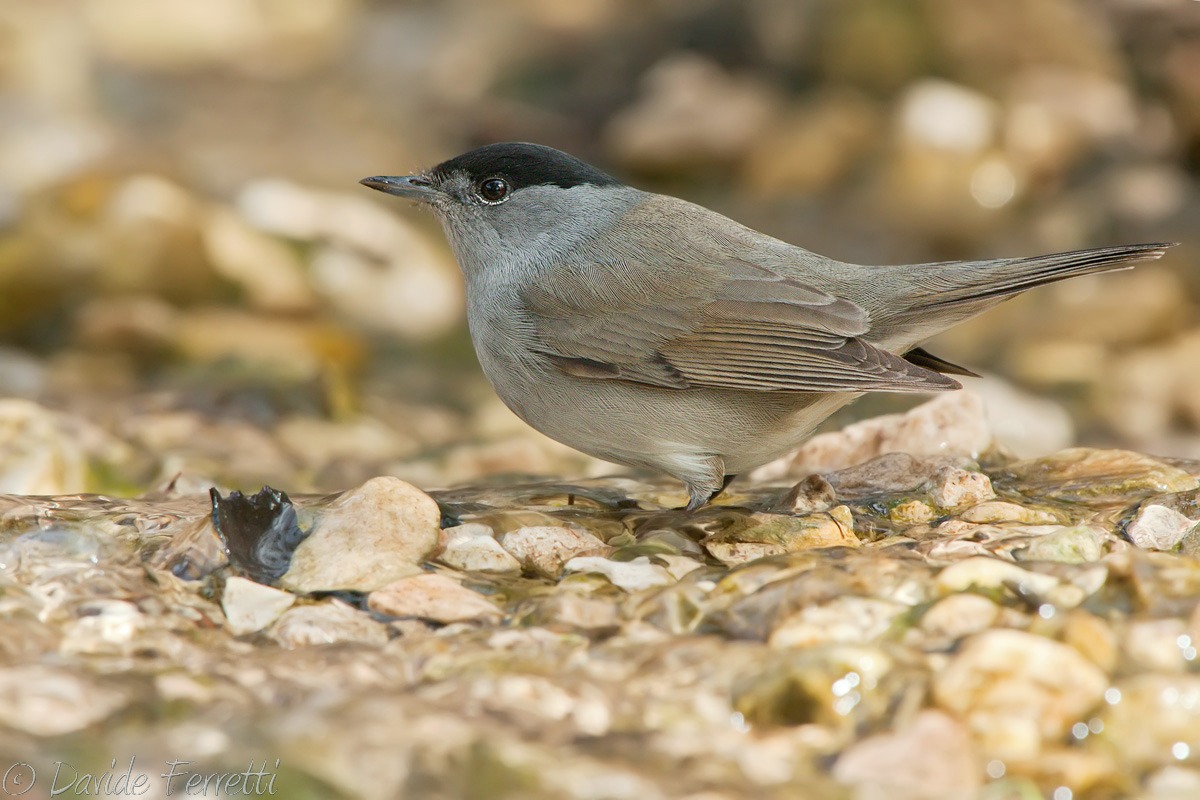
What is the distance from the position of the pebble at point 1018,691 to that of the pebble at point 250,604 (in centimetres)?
172

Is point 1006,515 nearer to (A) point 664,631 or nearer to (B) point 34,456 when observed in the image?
(A) point 664,631

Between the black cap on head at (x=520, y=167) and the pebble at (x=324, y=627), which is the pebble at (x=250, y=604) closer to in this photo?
the pebble at (x=324, y=627)

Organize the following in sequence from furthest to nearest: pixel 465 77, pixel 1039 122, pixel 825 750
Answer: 1. pixel 465 77
2. pixel 1039 122
3. pixel 825 750

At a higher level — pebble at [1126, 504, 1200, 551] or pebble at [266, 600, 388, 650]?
pebble at [1126, 504, 1200, 551]

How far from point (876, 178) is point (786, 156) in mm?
733

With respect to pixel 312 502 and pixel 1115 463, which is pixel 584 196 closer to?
pixel 312 502

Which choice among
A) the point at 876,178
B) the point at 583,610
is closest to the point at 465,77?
the point at 876,178

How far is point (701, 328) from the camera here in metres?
4.64

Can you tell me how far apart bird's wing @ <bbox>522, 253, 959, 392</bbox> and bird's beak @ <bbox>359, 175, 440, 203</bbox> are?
0.80m

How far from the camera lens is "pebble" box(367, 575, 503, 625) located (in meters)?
3.42

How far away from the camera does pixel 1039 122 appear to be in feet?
31.9

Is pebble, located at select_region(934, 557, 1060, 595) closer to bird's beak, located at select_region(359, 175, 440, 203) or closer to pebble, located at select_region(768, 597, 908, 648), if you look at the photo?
pebble, located at select_region(768, 597, 908, 648)

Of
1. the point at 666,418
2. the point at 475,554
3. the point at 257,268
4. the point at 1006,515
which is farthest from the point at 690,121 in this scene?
the point at 475,554

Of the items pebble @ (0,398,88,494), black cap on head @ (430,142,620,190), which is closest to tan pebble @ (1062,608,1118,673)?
black cap on head @ (430,142,620,190)
